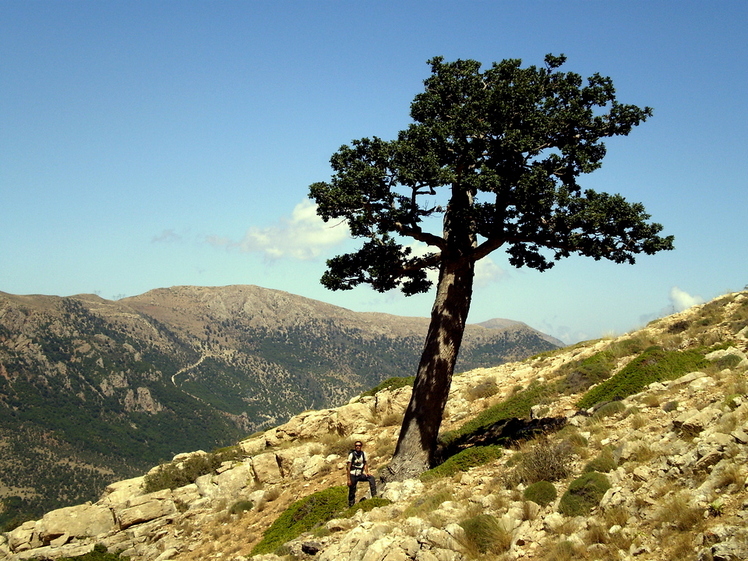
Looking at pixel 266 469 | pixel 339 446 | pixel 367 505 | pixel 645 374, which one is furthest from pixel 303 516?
pixel 645 374

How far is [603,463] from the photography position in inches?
364

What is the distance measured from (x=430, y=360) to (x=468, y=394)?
903cm

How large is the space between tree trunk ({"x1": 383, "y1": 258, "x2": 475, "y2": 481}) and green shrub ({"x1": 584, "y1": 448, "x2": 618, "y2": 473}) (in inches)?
189

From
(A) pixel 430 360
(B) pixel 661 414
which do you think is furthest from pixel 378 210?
(B) pixel 661 414

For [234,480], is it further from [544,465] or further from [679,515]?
[679,515]

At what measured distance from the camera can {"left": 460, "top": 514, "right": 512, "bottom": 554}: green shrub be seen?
318 inches

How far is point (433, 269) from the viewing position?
51.1ft

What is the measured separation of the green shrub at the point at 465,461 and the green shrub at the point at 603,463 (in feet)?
10.7

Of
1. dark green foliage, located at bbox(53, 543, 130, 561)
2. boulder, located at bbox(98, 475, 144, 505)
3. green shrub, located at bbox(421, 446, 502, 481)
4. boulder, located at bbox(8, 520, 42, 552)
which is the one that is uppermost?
green shrub, located at bbox(421, 446, 502, 481)

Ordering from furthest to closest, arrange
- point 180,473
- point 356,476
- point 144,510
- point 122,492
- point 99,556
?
point 180,473, point 122,492, point 144,510, point 99,556, point 356,476

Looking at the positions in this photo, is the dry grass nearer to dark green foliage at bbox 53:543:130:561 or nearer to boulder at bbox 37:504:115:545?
dark green foliage at bbox 53:543:130:561

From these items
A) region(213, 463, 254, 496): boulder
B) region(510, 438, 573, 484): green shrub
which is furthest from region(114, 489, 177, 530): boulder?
region(510, 438, 573, 484): green shrub

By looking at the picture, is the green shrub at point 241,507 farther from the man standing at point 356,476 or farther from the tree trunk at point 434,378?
the tree trunk at point 434,378

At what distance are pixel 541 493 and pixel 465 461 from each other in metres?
3.72
